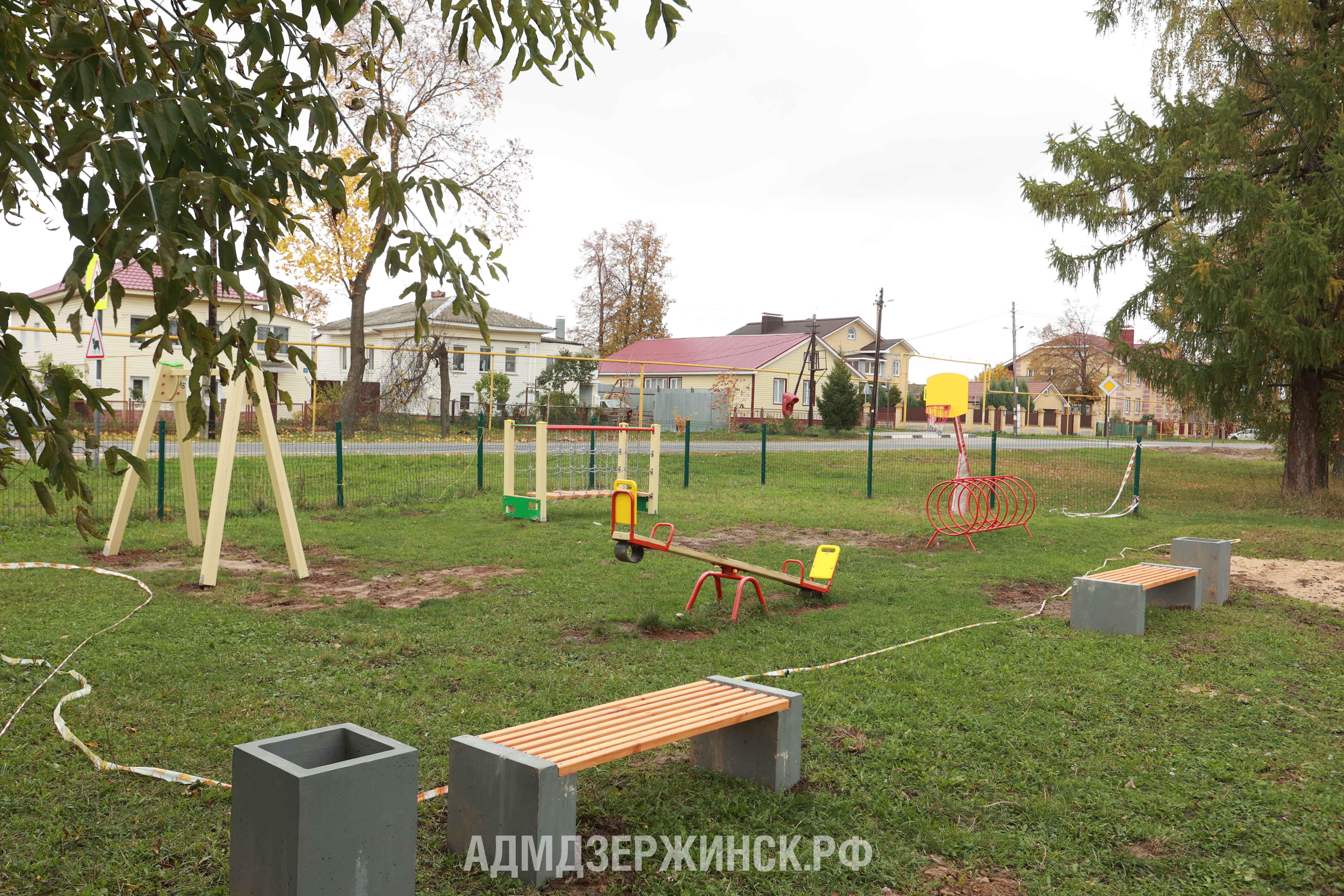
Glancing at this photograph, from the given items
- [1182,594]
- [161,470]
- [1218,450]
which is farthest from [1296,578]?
[1218,450]

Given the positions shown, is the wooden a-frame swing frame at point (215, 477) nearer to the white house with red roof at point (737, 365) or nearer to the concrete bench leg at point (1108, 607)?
the concrete bench leg at point (1108, 607)

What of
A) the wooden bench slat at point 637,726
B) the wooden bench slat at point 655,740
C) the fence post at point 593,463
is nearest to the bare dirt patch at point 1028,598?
the wooden bench slat at point 637,726

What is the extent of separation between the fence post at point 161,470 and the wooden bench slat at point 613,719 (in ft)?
30.5

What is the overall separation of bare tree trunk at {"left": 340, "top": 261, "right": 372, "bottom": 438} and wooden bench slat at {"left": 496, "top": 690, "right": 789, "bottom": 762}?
18.8 metres

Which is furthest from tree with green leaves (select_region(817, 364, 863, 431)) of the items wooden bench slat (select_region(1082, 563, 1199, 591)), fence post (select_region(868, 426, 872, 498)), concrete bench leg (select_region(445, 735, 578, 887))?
concrete bench leg (select_region(445, 735, 578, 887))

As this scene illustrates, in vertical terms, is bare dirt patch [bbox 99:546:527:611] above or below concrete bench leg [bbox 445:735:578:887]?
below

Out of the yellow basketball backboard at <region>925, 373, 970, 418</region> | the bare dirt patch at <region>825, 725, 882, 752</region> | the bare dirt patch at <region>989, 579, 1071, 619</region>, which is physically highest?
the yellow basketball backboard at <region>925, 373, 970, 418</region>

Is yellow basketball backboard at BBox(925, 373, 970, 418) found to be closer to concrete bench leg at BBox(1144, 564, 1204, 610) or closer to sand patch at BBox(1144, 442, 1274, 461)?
concrete bench leg at BBox(1144, 564, 1204, 610)

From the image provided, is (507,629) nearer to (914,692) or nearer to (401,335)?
(914,692)

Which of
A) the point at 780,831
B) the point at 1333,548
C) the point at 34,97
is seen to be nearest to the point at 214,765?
the point at 780,831

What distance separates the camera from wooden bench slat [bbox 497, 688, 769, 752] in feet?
11.0

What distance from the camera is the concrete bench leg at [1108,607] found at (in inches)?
271

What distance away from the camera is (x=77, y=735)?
14.0ft

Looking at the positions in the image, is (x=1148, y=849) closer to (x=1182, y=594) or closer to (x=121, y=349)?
(x=1182, y=594)
